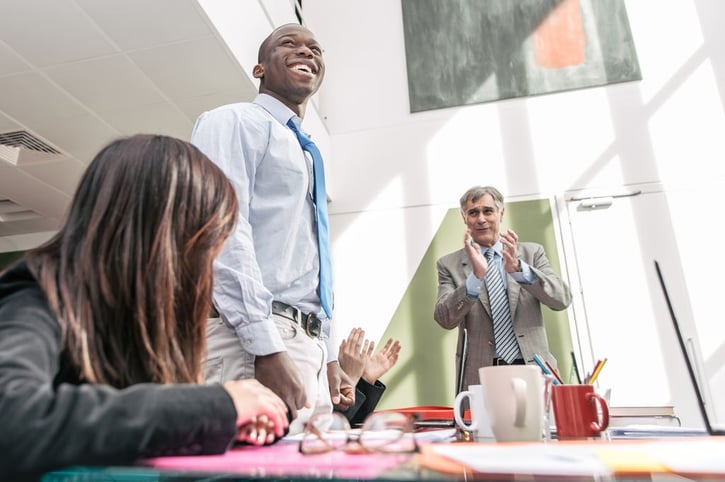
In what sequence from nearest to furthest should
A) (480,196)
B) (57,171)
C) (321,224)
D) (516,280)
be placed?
(321,224) → (516,280) → (480,196) → (57,171)

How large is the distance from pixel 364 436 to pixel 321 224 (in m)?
0.85

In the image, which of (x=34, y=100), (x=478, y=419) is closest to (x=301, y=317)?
(x=478, y=419)

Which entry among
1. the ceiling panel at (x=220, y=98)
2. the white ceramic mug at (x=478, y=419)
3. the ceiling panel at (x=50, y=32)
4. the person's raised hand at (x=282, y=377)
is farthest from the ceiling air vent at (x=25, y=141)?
the white ceramic mug at (x=478, y=419)

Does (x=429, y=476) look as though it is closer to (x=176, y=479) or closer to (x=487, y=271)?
(x=176, y=479)

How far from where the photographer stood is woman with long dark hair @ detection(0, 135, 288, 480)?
1.35 ft

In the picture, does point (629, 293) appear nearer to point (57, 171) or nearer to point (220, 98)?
point (220, 98)

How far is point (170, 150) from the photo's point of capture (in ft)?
2.09

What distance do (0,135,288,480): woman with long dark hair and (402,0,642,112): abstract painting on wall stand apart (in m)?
3.71

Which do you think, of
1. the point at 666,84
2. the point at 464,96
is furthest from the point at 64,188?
the point at 666,84

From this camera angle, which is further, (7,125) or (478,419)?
(7,125)

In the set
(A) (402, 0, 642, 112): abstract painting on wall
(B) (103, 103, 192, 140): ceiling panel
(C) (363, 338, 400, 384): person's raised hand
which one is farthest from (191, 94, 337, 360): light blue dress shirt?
(A) (402, 0, 642, 112): abstract painting on wall

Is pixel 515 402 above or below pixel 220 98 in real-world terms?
below

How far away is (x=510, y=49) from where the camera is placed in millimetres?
4211

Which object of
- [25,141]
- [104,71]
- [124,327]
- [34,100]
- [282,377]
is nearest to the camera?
[124,327]
